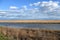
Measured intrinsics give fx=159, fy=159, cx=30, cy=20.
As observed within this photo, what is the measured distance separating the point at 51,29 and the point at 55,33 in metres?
0.21

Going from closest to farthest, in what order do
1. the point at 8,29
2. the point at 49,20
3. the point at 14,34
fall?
the point at 14,34 < the point at 8,29 < the point at 49,20

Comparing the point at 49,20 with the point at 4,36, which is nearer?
the point at 4,36

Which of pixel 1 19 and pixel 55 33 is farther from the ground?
pixel 1 19

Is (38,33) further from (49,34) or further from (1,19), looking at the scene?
(1,19)

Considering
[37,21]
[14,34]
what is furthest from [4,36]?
[37,21]

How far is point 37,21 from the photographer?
11.7 ft

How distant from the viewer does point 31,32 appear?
3006 mm

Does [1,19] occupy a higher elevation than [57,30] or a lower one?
higher

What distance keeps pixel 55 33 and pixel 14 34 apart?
796mm

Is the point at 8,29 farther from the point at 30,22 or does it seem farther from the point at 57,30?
the point at 57,30

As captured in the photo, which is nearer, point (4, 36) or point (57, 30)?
point (4, 36)

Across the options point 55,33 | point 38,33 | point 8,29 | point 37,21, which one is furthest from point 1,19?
point 55,33

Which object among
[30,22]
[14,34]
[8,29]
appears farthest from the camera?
[30,22]

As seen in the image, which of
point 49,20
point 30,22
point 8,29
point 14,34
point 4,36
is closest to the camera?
point 4,36
